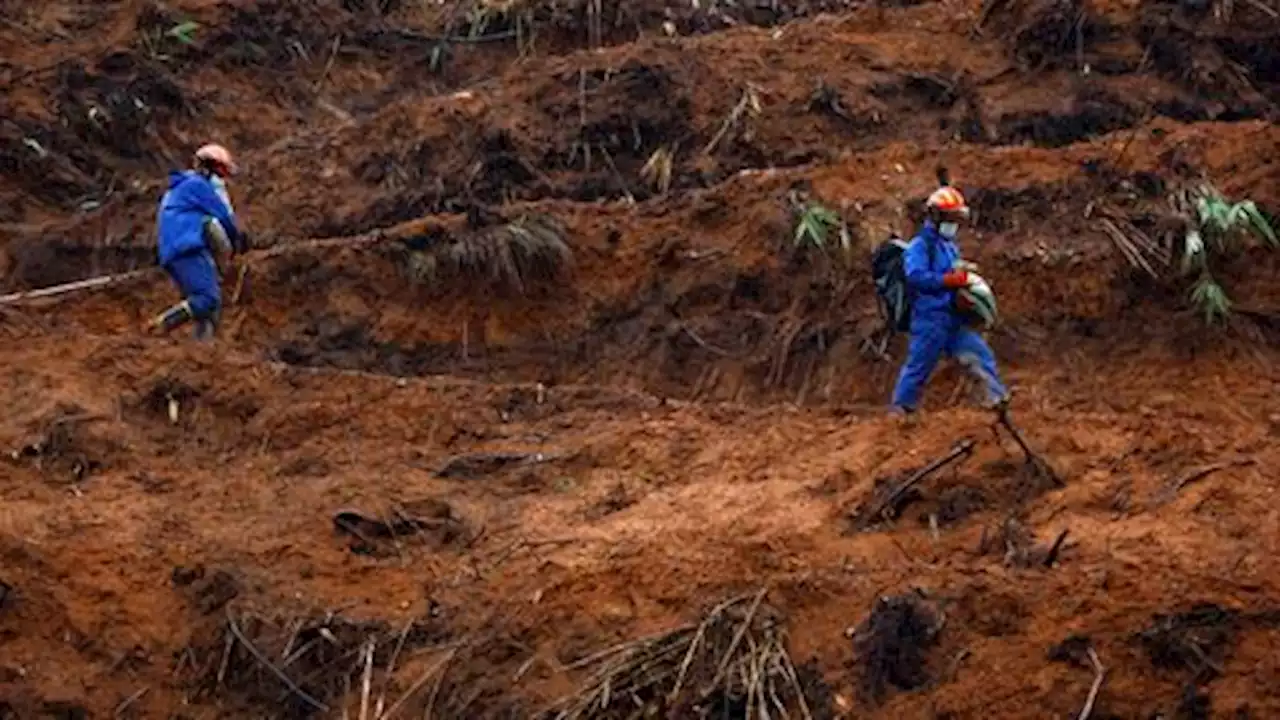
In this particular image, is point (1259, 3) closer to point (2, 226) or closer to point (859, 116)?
point (859, 116)

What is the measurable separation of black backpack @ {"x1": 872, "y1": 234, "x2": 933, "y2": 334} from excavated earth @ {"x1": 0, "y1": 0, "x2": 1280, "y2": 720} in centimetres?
55

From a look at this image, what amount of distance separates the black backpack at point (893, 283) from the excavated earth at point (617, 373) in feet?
1.80

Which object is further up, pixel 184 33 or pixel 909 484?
pixel 909 484

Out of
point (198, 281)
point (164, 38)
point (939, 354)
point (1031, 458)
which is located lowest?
point (164, 38)

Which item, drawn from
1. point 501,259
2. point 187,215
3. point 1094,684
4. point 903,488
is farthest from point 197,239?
point 1094,684

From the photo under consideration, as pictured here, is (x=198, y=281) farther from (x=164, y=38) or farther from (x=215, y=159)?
(x=164, y=38)

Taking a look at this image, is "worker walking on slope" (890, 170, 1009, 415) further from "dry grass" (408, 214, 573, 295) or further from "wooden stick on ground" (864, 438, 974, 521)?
"dry grass" (408, 214, 573, 295)

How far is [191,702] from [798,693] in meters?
2.50

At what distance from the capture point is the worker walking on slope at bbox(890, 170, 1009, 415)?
36.9ft

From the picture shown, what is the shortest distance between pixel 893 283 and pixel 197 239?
394cm

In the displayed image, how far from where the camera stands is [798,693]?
818 cm

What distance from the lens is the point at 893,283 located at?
11.5 metres

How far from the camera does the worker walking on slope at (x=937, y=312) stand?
11.2m

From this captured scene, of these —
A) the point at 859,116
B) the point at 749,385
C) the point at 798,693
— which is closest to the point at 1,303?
the point at 749,385
